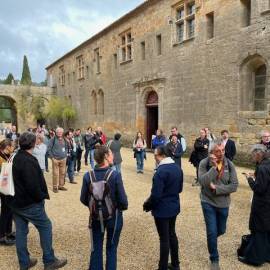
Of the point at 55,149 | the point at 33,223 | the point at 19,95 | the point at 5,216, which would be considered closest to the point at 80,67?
the point at 19,95

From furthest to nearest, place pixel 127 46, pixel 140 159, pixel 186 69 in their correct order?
pixel 127 46 → pixel 186 69 → pixel 140 159

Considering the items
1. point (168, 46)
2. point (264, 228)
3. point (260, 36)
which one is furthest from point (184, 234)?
point (168, 46)

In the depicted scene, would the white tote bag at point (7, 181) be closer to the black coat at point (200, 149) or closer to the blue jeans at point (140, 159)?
the black coat at point (200, 149)

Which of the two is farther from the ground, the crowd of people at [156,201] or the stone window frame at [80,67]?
the stone window frame at [80,67]

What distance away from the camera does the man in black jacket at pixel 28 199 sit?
4266mm

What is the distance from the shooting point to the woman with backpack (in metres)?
3.82

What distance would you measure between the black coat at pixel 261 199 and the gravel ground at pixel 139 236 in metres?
0.58

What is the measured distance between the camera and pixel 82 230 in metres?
6.05

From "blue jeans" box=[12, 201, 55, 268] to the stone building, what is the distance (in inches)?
392

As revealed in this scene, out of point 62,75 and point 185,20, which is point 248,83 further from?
point 62,75

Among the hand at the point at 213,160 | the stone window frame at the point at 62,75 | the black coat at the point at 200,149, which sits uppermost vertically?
the stone window frame at the point at 62,75

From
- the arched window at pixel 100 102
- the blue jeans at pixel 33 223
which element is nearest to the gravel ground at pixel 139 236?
the blue jeans at pixel 33 223

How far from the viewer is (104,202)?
3824 mm

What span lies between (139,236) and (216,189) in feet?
6.60
